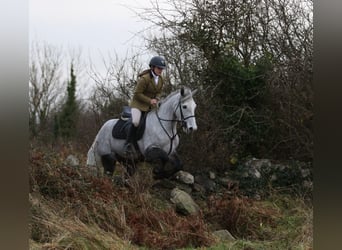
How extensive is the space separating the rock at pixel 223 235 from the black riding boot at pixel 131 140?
1298mm

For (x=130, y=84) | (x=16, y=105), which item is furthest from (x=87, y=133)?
(x=16, y=105)

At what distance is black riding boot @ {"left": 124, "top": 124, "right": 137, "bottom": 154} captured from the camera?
5.60 m

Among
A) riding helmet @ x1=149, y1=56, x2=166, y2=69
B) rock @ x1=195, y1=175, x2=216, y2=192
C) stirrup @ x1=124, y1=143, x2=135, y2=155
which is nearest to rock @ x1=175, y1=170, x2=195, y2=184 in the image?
rock @ x1=195, y1=175, x2=216, y2=192

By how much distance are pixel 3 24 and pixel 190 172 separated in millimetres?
4654

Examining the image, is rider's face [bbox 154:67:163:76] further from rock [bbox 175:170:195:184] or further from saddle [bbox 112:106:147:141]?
rock [bbox 175:170:195:184]

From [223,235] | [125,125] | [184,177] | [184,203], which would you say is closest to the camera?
[223,235]

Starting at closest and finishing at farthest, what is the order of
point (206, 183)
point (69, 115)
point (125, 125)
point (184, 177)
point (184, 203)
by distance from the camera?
point (184, 203), point (125, 125), point (184, 177), point (206, 183), point (69, 115)

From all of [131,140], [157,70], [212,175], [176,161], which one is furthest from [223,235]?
[157,70]

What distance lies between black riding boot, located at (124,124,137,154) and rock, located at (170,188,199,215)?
70 centimetres

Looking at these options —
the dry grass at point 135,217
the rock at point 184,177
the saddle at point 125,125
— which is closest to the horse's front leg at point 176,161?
the rock at point 184,177

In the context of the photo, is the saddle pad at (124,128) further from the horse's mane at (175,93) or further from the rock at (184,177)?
the rock at (184,177)

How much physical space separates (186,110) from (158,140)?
49 cm

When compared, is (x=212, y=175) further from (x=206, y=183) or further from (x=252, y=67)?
(x=252, y=67)

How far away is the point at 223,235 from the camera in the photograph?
A: 5109 mm
